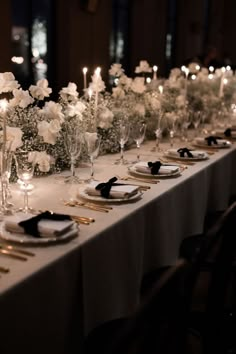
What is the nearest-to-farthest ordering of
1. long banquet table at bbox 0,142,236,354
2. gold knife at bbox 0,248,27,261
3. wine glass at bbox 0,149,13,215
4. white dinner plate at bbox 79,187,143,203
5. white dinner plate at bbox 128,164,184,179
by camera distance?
long banquet table at bbox 0,142,236,354
gold knife at bbox 0,248,27,261
wine glass at bbox 0,149,13,215
white dinner plate at bbox 79,187,143,203
white dinner plate at bbox 128,164,184,179

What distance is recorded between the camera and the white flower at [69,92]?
323 cm

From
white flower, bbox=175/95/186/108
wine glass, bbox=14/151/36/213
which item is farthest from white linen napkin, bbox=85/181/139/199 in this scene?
white flower, bbox=175/95/186/108

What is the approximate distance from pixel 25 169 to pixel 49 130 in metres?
0.39

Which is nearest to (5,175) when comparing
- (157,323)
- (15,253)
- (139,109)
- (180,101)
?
(15,253)

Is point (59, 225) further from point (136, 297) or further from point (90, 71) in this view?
point (90, 71)

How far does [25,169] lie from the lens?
99.5 inches

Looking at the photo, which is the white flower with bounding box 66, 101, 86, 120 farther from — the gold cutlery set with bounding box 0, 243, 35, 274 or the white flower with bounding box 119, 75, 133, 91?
the gold cutlery set with bounding box 0, 243, 35, 274

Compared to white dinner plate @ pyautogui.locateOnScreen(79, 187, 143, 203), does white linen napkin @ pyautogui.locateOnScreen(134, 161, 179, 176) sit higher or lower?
higher

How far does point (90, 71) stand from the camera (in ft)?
29.2

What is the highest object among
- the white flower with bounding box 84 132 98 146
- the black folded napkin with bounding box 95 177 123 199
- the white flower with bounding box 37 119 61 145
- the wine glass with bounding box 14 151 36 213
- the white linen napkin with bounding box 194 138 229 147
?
the white flower with bounding box 37 119 61 145

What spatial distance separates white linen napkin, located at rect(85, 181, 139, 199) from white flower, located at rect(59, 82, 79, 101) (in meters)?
0.84

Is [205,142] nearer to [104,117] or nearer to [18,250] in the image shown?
[104,117]

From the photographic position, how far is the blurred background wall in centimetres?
779

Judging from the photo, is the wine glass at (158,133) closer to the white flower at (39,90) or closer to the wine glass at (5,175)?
the white flower at (39,90)
